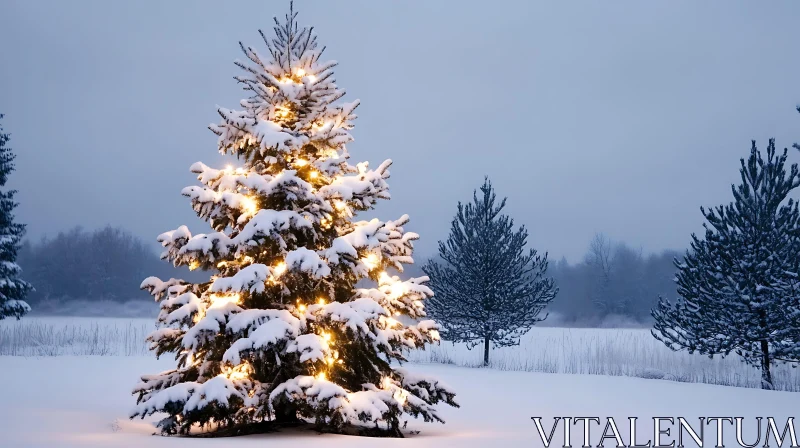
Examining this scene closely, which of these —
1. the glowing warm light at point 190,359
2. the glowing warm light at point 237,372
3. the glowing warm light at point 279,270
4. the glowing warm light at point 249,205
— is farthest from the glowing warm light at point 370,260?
the glowing warm light at point 190,359

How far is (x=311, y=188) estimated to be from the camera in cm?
800

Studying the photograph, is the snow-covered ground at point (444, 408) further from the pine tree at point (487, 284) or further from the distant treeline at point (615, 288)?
the distant treeline at point (615, 288)

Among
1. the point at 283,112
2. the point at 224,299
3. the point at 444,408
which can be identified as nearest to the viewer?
the point at 224,299

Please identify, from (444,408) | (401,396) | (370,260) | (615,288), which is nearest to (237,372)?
(401,396)

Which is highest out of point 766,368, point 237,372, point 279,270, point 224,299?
point 279,270

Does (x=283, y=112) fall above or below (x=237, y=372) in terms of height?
above

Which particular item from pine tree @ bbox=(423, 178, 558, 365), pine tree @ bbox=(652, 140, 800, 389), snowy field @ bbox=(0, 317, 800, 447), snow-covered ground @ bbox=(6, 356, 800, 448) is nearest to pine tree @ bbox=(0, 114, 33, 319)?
snowy field @ bbox=(0, 317, 800, 447)

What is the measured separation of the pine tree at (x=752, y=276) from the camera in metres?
16.5

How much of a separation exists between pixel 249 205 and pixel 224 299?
3.89 feet

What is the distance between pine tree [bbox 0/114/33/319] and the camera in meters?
24.4

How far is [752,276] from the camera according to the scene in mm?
16797

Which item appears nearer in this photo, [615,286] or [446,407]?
[446,407]

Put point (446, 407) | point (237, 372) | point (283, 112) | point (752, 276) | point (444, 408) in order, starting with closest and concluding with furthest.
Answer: point (237, 372), point (283, 112), point (444, 408), point (446, 407), point (752, 276)

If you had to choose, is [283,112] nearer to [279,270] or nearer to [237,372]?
[279,270]
